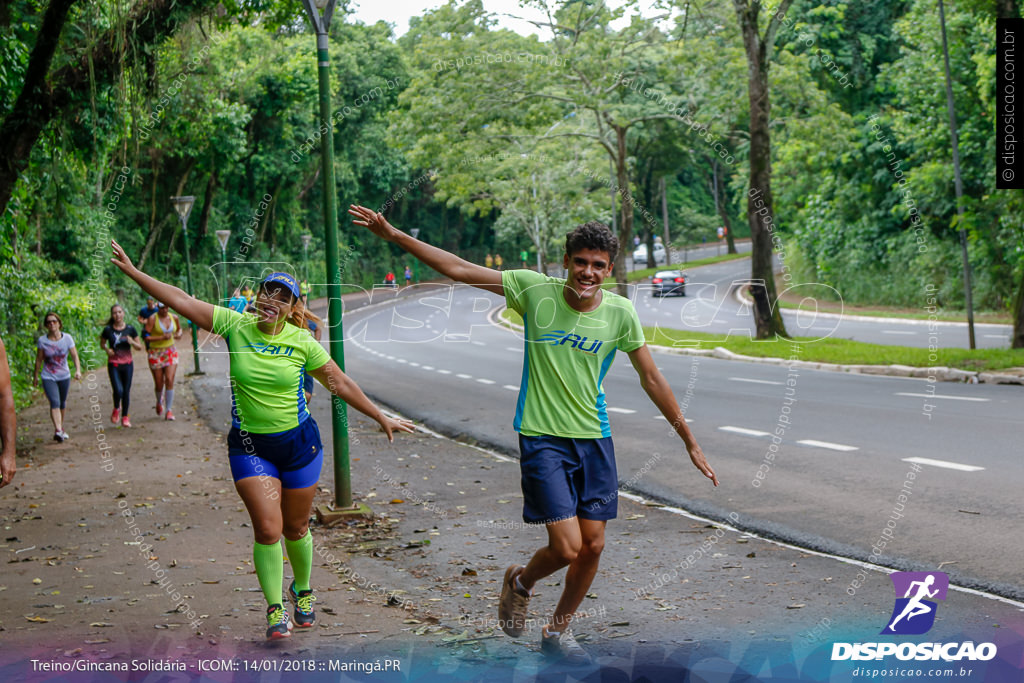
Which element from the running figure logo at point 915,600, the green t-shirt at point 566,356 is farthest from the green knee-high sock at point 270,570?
the running figure logo at point 915,600

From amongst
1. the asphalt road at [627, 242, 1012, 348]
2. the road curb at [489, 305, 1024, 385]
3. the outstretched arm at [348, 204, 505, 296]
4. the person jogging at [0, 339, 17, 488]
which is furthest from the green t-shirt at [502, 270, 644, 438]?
the asphalt road at [627, 242, 1012, 348]

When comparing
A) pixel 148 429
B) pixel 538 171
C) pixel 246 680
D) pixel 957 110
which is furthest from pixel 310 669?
pixel 538 171

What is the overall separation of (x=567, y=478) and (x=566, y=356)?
21.2 inches

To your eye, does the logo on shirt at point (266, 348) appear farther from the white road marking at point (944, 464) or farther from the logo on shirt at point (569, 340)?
the white road marking at point (944, 464)

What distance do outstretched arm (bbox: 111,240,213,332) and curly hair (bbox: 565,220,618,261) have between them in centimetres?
181

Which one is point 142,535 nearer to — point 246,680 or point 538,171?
point 246,680

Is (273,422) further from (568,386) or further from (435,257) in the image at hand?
(568,386)

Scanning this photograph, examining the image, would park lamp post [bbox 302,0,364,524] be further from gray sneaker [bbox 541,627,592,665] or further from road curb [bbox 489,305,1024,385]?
road curb [bbox 489,305,1024,385]

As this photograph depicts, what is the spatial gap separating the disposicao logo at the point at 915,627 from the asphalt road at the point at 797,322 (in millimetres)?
17462

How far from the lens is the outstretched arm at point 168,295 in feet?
16.5

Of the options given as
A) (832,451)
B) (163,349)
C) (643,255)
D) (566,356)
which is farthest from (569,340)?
(643,255)

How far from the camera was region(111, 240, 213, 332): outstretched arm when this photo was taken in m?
5.02

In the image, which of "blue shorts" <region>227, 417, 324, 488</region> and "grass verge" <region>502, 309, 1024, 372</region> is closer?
"blue shorts" <region>227, 417, 324, 488</region>

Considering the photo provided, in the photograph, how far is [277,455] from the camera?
532 centimetres
